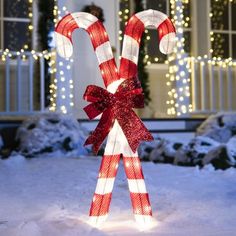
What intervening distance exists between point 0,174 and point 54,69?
3.26 meters

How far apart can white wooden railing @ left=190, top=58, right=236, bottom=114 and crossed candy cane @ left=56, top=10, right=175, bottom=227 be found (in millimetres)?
5895

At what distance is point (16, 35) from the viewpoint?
28.7 feet

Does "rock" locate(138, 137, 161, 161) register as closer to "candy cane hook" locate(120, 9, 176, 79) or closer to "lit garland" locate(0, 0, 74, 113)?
"lit garland" locate(0, 0, 74, 113)

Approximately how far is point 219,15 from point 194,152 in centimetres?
488

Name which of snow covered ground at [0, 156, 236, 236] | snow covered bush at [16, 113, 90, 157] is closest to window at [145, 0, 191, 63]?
snow covered bush at [16, 113, 90, 157]

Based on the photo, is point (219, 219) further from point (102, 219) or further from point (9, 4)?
point (9, 4)

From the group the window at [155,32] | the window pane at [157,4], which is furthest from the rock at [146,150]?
the window pane at [157,4]

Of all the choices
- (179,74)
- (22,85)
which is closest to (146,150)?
(179,74)

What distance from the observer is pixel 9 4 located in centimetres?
877

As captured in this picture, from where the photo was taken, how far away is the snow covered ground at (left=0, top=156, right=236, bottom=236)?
2621 millimetres

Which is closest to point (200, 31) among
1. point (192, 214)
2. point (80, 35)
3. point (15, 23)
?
point (80, 35)

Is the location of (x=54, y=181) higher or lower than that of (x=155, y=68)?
lower

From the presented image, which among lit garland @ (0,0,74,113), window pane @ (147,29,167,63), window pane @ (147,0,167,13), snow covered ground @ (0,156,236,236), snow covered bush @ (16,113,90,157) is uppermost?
window pane @ (147,0,167,13)

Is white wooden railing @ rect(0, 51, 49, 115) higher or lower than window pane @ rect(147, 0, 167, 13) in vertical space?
lower
